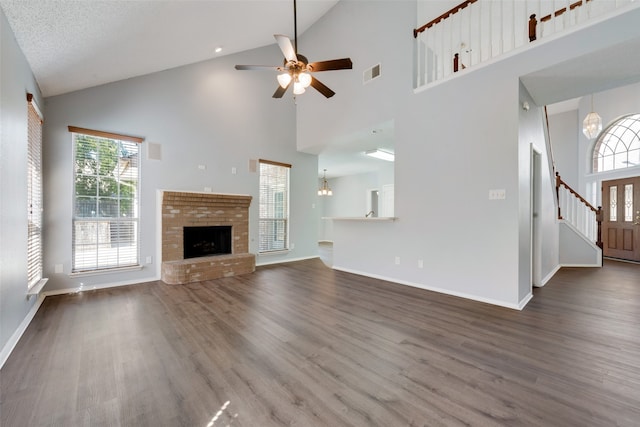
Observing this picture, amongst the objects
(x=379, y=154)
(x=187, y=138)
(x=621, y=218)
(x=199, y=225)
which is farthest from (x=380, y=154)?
(x=621, y=218)

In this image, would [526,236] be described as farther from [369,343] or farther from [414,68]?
[414,68]

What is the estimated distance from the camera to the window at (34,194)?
2916 mm

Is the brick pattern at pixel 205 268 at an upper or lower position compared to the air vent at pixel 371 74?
lower

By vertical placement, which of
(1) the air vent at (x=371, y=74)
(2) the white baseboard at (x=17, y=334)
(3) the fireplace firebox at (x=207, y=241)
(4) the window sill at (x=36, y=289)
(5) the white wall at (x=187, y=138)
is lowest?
(2) the white baseboard at (x=17, y=334)

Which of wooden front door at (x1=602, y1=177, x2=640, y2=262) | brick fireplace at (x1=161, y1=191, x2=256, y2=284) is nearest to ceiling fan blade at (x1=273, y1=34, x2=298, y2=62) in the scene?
brick fireplace at (x1=161, y1=191, x2=256, y2=284)

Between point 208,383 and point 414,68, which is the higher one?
point 414,68

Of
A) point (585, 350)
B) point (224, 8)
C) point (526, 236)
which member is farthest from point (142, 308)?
point (526, 236)

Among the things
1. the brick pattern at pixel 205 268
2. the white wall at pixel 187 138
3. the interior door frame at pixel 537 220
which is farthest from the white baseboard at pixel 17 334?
the interior door frame at pixel 537 220

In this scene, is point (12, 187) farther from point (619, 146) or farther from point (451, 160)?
point (619, 146)

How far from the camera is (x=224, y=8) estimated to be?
358cm

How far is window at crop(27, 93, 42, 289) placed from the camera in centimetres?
292

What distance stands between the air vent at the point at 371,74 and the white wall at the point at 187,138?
2114mm

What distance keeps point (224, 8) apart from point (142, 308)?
4.00 meters

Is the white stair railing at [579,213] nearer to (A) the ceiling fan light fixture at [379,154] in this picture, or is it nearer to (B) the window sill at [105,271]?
(A) the ceiling fan light fixture at [379,154]
